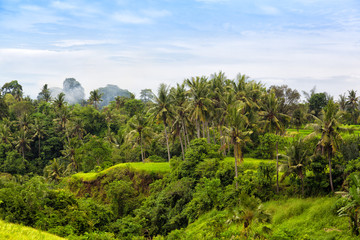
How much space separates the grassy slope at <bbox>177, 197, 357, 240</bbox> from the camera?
1971 centimetres

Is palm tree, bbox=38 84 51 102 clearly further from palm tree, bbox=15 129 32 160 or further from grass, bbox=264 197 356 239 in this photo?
grass, bbox=264 197 356 239

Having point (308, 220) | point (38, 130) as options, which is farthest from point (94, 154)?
point (308, 220)

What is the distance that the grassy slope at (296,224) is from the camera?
776 inches

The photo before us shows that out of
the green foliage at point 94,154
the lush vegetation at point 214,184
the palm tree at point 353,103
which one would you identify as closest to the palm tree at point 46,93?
the lush vegetation at point 214,184

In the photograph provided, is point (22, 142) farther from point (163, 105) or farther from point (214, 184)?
point (214, 184)

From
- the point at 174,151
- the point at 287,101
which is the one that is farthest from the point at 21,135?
the point at 287,101

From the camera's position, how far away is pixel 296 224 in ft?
71.2

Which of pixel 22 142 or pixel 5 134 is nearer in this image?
pixel 22 142

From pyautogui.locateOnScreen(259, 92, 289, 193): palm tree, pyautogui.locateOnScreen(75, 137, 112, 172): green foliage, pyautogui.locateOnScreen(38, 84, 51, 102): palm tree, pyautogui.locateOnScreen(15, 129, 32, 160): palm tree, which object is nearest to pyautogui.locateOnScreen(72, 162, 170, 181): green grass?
pyautogui.locateOnScreen(75, 137, 112, 172): green foliage

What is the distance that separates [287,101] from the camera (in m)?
70.5

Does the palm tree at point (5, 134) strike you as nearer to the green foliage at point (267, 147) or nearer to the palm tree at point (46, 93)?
the palm tree at point (46, 93)

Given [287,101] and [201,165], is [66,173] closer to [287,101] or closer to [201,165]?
[201,165]

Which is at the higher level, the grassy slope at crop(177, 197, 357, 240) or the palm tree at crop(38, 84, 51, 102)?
the palm tree at crop(38, 84, 51, 102)

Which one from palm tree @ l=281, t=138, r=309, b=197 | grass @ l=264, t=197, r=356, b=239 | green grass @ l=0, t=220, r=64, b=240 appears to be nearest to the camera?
green grass @ l=0, t=220, r=64, b=240
